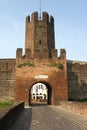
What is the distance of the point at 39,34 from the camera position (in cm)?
2956

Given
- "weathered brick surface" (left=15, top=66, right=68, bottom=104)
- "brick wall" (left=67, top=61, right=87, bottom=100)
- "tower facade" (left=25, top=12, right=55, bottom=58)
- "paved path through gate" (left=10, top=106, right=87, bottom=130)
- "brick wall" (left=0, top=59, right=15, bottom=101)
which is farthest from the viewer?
"tower facade" (left=25, top=12, right=55, bottom=58)

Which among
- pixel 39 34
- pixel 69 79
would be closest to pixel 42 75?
pixel 69 79

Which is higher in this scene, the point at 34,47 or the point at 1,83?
the point at 34,47

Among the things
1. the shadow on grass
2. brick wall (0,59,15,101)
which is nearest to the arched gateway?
brick wall (0,59,15,101)

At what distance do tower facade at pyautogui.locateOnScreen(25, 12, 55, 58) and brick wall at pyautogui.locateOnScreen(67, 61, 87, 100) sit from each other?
12.9 feet

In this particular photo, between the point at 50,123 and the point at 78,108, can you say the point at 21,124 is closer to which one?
the point at 50,123

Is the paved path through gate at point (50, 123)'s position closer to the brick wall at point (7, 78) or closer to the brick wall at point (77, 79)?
the brick wall at point (7, 78)

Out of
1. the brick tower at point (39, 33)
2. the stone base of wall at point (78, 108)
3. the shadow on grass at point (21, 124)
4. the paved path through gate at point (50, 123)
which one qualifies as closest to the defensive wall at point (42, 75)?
the brick tower at point (39, 33)

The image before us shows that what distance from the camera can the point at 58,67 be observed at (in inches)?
1020

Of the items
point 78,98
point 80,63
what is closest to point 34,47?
point 80,63

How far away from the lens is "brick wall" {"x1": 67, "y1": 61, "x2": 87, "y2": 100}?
2723 cm

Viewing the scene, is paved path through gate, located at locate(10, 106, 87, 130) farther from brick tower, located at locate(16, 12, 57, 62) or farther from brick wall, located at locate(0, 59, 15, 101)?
brick tower, located at locate(16, 12, 57, 62)

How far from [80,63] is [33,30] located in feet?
23.9

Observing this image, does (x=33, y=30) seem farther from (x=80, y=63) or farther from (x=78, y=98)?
(x=78, y=98)
